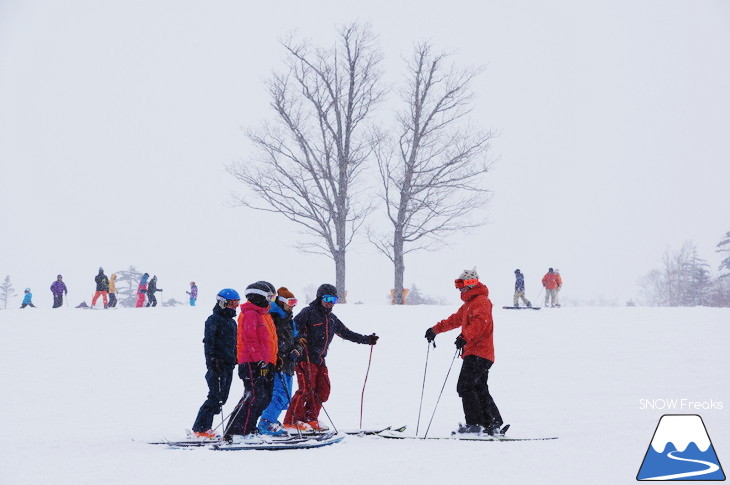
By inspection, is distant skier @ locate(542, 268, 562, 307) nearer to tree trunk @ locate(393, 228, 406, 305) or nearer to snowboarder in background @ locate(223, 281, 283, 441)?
tree trunk @ locate(393, 228, 406, 305)

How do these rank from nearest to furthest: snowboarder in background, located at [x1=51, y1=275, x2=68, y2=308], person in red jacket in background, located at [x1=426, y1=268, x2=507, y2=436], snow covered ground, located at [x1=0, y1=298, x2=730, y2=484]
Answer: snow covered ground, located at [x1=0, y1=298, x2=730, y2=484]
person in red jacket in background, located at [x1=426, y1=268, x2=507, y2=436]
snowboarder in background, located at [x1=51, y1=275, x2=68, y2=308]

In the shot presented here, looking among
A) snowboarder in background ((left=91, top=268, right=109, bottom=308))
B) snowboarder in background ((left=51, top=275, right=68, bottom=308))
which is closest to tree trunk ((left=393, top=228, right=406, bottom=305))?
snowboarder in background ((left=91, top=268, right=109, bottom=308))

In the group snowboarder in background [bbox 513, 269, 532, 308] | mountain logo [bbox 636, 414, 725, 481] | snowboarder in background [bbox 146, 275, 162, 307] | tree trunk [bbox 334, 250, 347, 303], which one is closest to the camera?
mountain logo [bbox 636, 414, 725, 481]

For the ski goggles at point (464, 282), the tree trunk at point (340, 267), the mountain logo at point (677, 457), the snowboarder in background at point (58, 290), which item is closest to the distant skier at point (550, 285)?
the tree trunk at point (340, 267)

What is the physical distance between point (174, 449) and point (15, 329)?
43.9 feet

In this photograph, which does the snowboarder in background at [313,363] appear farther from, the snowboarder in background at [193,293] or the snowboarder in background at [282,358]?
the snowboarder in background at [193,293]

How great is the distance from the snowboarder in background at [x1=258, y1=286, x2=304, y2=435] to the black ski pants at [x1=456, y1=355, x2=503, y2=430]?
1.90 metres

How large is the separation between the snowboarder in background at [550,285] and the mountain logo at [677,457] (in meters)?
18.5

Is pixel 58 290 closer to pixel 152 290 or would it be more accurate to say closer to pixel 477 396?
pixel 152 290

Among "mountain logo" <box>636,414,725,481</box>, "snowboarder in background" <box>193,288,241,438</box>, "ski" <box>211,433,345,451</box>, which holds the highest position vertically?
"snowboarder in background" <box>193,288,241,438</box>

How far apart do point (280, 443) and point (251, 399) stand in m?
0.59

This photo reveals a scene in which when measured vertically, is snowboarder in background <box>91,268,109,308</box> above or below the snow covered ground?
above

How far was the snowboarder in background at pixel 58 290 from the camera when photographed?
26.2 metres

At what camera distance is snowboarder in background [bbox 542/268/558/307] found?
24.1 metres
